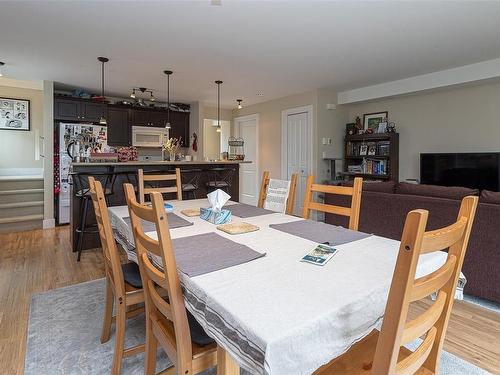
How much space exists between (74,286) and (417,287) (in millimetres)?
2889

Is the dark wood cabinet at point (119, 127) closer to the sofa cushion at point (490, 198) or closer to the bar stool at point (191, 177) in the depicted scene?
the bar stool at point (191, 177)

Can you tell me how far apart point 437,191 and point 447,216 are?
25 cm

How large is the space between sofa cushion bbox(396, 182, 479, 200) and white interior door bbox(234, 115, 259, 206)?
4.19 m

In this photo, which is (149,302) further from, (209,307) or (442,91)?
(442,91)

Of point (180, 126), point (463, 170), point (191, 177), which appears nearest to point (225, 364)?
point (191, 177)

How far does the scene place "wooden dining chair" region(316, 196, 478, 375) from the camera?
63 centimetres

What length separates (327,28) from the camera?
113 inches

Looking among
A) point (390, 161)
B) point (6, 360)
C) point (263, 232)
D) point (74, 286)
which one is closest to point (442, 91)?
point (390, 161)

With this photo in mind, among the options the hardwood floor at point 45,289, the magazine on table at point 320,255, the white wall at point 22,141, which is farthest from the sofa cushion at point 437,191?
the white wall at point 22,141

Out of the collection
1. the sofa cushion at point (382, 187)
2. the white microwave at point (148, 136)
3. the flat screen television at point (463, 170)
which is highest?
the white microwave at point (148, 136)

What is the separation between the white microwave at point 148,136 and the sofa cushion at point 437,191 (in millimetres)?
4944

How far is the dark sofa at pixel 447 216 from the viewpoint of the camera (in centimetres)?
227

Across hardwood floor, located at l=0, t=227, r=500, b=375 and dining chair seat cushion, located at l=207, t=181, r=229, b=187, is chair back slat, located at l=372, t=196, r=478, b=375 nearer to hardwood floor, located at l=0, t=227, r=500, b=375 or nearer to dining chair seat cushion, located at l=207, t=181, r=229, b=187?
hardwood floor, located at l=0, t=227, r=500, b=375

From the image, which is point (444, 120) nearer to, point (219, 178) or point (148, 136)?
point (219, 178)
